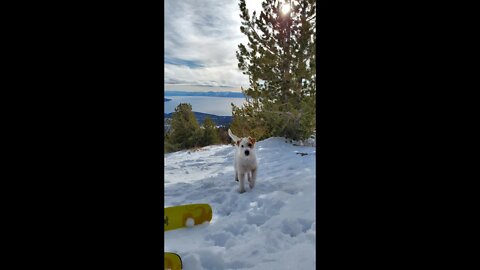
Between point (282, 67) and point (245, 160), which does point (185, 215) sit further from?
point (282, 67)

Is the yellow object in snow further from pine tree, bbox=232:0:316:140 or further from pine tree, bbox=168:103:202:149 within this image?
pine tree, bbox=168:103:202:149

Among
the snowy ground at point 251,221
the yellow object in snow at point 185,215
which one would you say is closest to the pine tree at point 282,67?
the snowy ground at point 251,221

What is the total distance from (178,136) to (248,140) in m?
5.51

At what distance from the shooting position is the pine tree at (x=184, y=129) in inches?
329

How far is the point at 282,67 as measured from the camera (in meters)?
6.01

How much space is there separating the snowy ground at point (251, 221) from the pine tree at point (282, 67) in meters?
1.87

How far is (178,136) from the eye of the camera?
27.7 ft

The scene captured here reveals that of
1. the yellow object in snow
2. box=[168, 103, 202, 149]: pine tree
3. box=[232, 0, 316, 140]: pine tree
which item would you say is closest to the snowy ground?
the yellow object in snow
